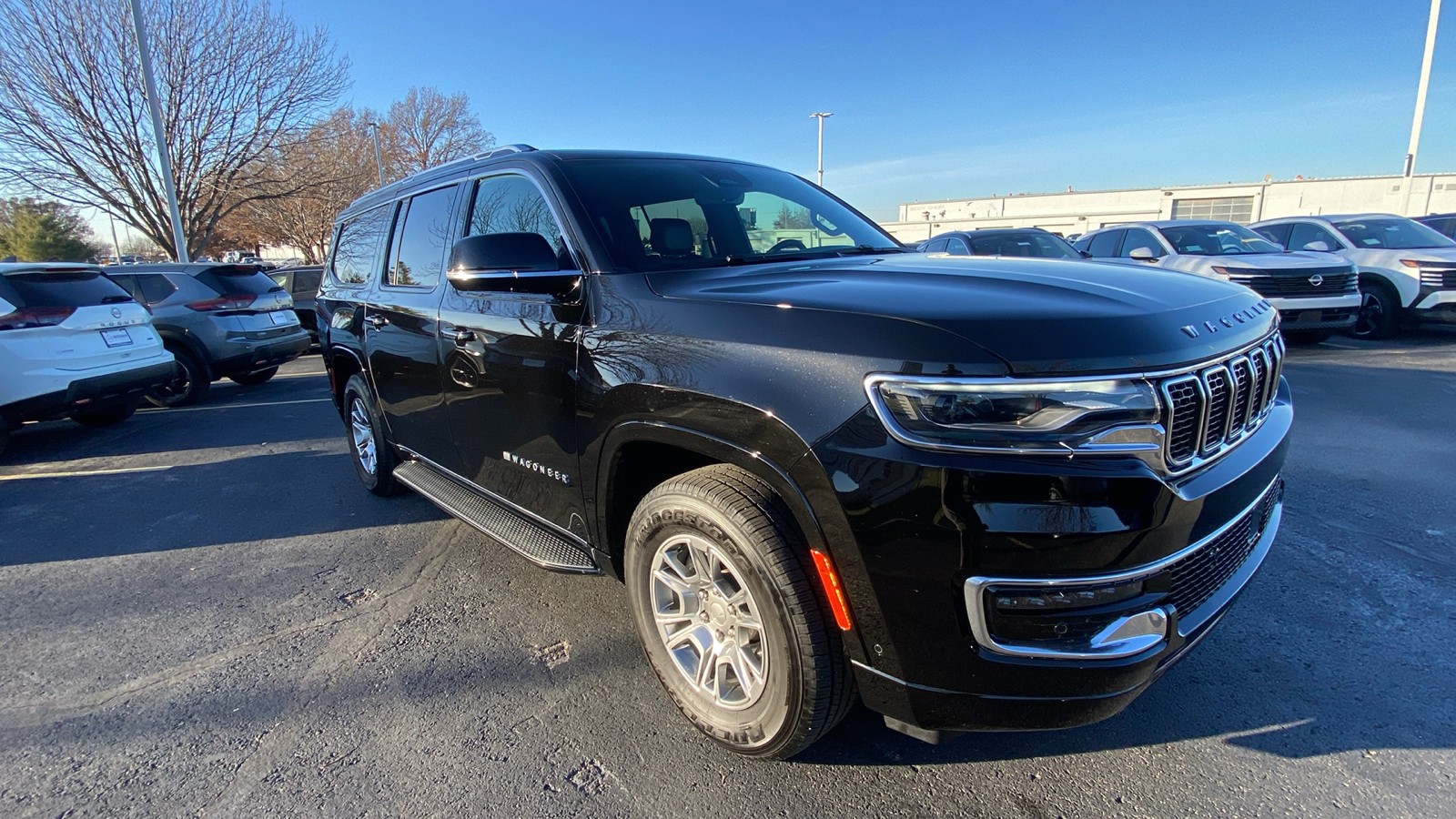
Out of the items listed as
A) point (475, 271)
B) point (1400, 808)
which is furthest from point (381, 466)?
point (1400, 808)

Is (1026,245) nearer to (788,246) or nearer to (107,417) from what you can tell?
(788,246)

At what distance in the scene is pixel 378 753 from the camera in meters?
Answer: 2.30

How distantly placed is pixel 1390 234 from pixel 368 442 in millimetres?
14108

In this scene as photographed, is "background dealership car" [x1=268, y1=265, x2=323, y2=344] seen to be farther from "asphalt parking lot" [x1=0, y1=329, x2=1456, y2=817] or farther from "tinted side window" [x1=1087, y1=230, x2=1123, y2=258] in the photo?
"tinted side window" [x1=1087, y1=230, x2=1123, y2=258]

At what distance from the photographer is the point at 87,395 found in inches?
250

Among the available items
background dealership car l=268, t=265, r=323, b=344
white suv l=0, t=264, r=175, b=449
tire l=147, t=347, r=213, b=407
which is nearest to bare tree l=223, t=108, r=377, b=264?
background dealership car l=268, t=265, r=323, b=344

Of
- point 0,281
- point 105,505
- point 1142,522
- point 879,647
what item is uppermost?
point 0,281

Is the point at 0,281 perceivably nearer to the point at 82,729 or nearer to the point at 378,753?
the point at 82,729

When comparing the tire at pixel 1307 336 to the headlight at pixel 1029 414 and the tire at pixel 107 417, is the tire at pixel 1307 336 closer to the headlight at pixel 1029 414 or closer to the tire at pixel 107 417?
the headlight at pixel 1029 414

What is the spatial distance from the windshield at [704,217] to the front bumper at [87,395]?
6177mm

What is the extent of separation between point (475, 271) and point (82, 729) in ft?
6.93

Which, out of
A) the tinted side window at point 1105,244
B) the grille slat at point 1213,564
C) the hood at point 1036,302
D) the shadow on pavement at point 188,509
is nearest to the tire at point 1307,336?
the tinted side window at point 1105,244

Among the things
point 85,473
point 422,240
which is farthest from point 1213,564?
point 85,473

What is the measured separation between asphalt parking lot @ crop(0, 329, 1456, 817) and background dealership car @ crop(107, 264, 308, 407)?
5.19m
